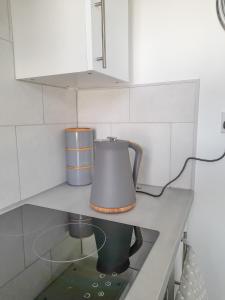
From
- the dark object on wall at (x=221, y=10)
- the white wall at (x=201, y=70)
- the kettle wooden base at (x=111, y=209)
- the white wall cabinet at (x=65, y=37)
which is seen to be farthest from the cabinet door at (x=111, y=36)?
the kettle wooden base at (x=111, y=209)

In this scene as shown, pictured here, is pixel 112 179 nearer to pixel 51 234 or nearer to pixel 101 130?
pixel 51 234

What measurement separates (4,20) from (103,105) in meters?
0.53

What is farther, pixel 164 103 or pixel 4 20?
pixel 164 103

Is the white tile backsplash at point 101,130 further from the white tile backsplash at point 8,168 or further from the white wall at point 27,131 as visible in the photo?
the white tile backsplash at point 8,168

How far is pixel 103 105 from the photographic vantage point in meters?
1.12

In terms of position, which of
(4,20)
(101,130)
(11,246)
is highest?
(4,20)

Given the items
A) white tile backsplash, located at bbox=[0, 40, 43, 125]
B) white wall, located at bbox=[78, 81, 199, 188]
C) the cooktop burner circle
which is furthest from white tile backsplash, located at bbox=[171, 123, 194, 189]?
white tile backsplash, located at bbox=[0, 40, 43, 125]

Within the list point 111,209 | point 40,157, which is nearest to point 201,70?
point 111,209

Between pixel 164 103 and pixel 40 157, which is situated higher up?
pixel 164 103

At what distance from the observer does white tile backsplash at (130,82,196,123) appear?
3.10 feet

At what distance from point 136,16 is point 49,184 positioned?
2.81ft

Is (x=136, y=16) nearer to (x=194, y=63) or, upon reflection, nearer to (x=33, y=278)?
(x=194, y=63)

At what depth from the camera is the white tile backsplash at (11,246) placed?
1.69ft

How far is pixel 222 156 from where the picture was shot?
2.96 feet
